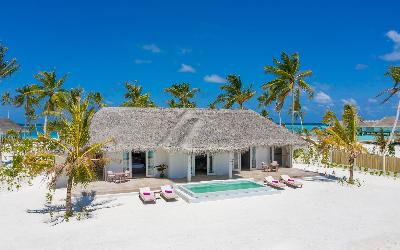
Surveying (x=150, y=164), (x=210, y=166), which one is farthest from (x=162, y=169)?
(x=210, y=166)

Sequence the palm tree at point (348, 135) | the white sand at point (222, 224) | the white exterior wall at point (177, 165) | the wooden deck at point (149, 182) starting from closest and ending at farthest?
1. the white sand at point (222, 224)
2. the wooden deck at point (149, 182)
3. the palm tree at point (348, 135)
4. the white exterior wall at point (177, 165)

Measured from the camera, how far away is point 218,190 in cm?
1852

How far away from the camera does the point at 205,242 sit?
11.6m

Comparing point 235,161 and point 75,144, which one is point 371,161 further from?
point 75,144

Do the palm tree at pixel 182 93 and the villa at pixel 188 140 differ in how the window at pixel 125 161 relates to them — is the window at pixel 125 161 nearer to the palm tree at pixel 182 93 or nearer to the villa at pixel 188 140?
the villa at pixel 188 140

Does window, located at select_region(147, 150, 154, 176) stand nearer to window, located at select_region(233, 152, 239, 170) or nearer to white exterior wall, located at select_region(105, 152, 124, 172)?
white exterior wall, located at select_region(105, 152, 124, 172)

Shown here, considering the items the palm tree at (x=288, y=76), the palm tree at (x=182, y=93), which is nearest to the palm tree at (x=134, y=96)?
the palm tree at (x=182, y=93)

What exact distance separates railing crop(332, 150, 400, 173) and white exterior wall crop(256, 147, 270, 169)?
8.21 metres

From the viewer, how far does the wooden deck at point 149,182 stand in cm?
1848

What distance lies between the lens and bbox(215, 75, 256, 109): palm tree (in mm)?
41625

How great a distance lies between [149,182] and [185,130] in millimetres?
4442

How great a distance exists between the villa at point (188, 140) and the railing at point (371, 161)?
6266 millimetres

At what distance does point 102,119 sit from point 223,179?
31.1 ft

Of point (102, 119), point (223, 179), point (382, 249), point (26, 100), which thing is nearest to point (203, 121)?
point (223, 179)
